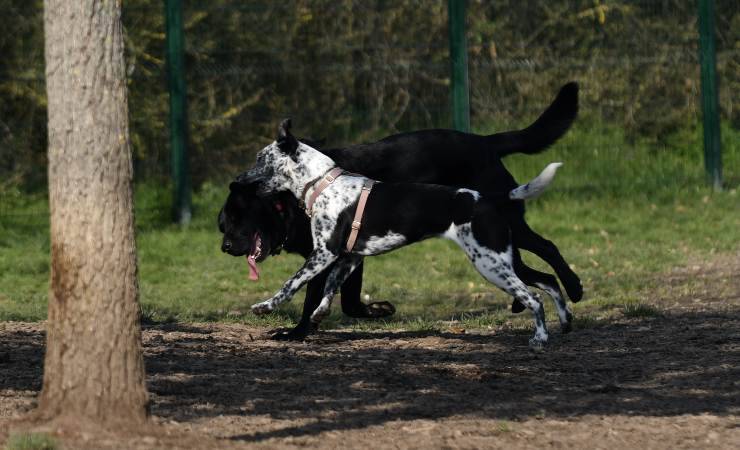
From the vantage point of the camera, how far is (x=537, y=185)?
7320 mm

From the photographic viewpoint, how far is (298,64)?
13.6m

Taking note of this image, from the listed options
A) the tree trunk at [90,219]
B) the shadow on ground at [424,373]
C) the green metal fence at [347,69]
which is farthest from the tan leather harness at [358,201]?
the green metal fence at [347,69]

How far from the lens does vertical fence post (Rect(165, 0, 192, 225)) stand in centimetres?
1310

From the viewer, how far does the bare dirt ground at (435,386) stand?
204 inches

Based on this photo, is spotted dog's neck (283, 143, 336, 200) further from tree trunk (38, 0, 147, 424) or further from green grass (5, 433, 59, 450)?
green grass (5, 433, 59, 450)

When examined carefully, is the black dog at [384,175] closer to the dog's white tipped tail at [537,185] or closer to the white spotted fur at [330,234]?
the white spotted fur at [330,234]

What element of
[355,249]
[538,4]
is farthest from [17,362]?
[538,4]

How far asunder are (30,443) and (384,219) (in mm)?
3288

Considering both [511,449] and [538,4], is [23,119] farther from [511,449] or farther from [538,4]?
[511,449]

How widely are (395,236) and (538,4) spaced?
6.92 m

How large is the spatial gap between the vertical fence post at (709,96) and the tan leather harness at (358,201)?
7152 mm

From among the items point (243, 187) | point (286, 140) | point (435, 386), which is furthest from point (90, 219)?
point (243, 187)

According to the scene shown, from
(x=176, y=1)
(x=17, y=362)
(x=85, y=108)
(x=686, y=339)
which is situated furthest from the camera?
(x=176, y=1)

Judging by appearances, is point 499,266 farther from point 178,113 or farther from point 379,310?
point 178,113
